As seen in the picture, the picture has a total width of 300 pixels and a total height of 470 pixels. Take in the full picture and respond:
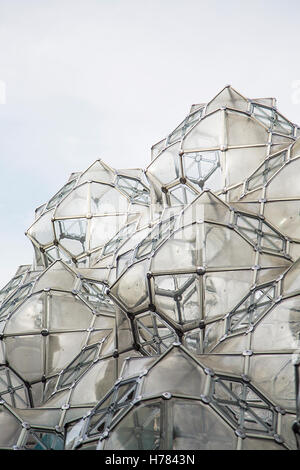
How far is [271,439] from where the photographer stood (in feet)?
26.8

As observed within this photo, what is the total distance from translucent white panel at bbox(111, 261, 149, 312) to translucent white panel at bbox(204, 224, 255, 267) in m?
1.28

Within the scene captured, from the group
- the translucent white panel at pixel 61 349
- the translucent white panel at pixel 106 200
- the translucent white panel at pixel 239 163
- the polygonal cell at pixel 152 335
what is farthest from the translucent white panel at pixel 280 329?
the translucent white panel at pixel 106 200

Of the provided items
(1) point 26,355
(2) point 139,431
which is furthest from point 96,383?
(2) point 139,431

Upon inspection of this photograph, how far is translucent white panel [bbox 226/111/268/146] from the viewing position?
1622 cm

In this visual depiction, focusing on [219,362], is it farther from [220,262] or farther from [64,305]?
[64,305]

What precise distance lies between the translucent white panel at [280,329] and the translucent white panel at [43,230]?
30.5 ft

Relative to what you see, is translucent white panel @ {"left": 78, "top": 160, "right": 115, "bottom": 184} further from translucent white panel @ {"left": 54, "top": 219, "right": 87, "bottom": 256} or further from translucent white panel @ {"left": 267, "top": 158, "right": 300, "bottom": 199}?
translucent white panel @ {"left": 267, "top": 158, "right": 300, "bottom": 199}

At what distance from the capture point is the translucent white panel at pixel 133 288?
38.9 feet

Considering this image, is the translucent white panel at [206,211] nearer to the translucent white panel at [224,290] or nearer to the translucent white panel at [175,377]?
the translucent white panel at [224,290]

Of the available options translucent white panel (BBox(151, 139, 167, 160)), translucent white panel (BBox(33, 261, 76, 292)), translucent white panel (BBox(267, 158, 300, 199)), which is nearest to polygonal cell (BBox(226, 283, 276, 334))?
translucent white panel (BBox(267, 158, 300, 199))

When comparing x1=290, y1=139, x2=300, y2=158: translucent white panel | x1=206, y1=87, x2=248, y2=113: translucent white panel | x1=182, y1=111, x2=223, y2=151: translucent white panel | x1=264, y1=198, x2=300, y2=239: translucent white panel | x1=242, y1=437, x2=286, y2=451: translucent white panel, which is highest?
x1=206, y1=87, x2=248, y2=113: translucent white panel

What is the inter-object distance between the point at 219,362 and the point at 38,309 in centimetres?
557

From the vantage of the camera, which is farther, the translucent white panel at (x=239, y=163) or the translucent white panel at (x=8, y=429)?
the translucent white panel at (x=239, y=163)
